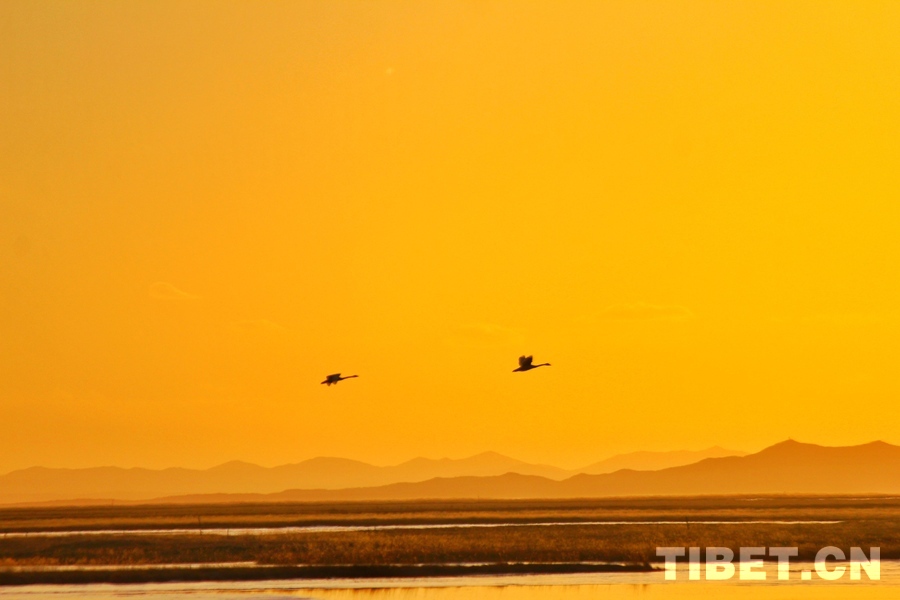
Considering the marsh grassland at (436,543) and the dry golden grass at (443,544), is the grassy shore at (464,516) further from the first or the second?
the dry golden grass at (443,544)

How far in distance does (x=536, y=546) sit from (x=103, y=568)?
24.7 metres

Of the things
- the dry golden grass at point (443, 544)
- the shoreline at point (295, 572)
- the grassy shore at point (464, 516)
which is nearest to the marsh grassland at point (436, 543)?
the dry golden grass at point (443, 544)

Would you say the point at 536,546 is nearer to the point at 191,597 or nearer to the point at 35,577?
the point at 191,597

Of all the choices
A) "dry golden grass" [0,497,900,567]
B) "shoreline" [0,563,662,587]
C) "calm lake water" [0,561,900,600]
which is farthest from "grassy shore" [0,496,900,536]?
"calm lake water" [0,561,900,600]

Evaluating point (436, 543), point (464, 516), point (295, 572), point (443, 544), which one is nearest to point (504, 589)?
point (295, 572)

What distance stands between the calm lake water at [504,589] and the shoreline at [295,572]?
1585 millimetres

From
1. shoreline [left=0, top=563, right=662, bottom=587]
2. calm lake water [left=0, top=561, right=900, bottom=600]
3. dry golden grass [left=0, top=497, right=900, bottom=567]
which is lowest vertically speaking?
calm lake water [left=0, top=561, right=900, bottom=600]

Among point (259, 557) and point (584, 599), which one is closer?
point (584, 599)

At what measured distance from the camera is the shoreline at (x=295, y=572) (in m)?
51.1

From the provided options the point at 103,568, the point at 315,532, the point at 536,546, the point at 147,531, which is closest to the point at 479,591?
the point at 536,546

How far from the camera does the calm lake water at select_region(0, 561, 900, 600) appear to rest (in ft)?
142

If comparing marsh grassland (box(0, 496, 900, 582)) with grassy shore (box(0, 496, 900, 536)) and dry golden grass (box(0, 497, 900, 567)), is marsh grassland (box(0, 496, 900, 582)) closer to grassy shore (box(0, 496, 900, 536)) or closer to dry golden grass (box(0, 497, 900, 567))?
dry golden grass (box(0, 497, 900, 567))

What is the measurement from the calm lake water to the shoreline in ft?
5.20

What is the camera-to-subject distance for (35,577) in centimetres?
5372
